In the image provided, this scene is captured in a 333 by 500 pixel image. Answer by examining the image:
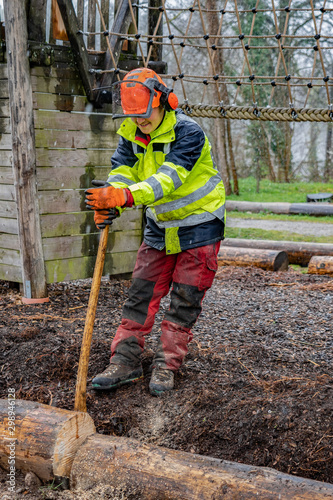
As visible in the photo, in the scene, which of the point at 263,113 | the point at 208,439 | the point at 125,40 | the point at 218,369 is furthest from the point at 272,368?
the point at 125,40

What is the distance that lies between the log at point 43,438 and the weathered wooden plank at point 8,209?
293cm

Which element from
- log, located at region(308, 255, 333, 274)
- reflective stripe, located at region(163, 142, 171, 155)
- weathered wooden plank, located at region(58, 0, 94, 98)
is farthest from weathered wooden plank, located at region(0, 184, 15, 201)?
log, located at region(308, 255, 333, 274)

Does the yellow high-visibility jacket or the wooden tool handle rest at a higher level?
the yellow high-visibility jacket

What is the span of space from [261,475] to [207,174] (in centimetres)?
187

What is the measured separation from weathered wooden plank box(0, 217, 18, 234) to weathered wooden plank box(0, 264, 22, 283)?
367mm

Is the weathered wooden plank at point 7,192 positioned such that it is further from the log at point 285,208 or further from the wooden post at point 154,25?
the log at point 285,208

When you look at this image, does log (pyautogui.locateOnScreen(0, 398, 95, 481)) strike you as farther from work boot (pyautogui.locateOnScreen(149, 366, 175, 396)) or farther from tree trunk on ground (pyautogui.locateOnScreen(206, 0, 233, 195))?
tree trunk on ground (pyautogui.locateOnScreen(206, 0, 233, 195))

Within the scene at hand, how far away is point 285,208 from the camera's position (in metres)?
12.4

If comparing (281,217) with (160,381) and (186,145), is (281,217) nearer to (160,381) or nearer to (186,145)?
(186,145)

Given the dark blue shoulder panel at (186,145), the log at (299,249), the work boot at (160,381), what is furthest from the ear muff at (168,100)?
the log at (299,249)

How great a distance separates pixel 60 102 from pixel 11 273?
1.76m

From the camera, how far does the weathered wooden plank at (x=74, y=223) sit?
510cm

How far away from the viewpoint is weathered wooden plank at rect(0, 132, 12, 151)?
16.4 feet

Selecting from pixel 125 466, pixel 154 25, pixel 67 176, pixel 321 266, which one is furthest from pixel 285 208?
pixel 125 466
